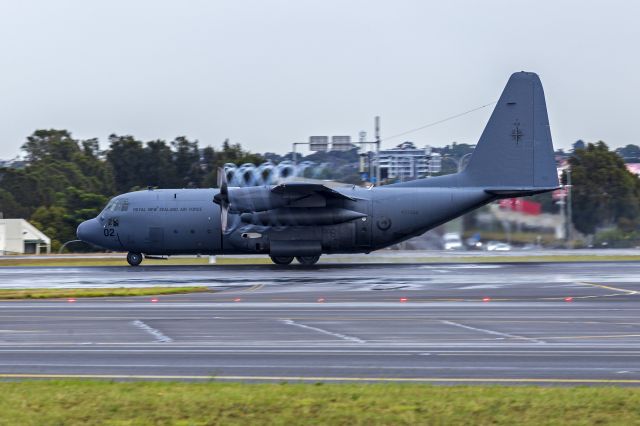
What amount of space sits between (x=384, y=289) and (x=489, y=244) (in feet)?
55.2

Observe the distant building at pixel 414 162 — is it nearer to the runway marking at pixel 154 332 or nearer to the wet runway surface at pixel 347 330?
the wet runway surface at pixel 347 330

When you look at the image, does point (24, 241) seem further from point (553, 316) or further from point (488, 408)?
point (488, 408)

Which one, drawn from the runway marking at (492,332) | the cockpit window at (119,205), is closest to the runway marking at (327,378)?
the runway marking at (492,332)

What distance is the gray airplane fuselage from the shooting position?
38906 mm

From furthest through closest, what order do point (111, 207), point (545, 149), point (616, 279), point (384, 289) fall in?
point (111, 207)
point (545, 149)
point (616, 279)
point (384, 289)

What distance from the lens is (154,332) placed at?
18703mm

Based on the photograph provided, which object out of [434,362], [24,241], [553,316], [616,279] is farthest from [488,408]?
[24,241]

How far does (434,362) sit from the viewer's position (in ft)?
47.2

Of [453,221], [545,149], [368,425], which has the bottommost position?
[368,425]

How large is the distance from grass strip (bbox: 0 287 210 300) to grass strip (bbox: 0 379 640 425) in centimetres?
1607

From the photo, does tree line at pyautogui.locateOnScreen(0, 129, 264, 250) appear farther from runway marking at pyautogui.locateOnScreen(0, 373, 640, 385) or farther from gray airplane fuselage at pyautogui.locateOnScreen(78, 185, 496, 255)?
runway marking at pyautogui.locateOnScreen(0, 373, 640, 385)

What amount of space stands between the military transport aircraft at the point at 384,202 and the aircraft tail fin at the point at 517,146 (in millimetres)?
45

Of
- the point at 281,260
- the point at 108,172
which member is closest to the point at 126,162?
the point at 108,172

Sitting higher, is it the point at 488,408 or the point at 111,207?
the point at 111,207
